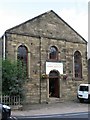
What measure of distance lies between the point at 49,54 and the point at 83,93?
5026 millimetres

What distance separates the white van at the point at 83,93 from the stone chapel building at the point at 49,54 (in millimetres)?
1750

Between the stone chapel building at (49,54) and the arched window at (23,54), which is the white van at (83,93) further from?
the arched window at (23,54)

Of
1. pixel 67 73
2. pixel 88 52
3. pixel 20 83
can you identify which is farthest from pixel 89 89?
pixel 20 83

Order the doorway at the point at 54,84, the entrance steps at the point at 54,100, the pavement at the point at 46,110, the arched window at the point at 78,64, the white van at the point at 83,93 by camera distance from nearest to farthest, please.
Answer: the pavement at the point at 46,110
the white van at the point at 83,93
the entrance steps at the point at 54,100
the doorway at the point at 54,84
the arched window at the point at 78,64

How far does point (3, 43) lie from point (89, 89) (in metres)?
9.00

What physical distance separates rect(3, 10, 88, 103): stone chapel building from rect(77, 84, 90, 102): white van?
1.75 m

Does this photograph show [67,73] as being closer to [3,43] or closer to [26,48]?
[26,48]

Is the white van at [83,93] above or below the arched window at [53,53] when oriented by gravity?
below

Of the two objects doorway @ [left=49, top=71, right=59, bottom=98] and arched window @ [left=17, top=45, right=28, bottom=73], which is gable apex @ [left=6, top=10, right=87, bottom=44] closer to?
arched window @ [left=17, top=45, right=28, bottom=73]

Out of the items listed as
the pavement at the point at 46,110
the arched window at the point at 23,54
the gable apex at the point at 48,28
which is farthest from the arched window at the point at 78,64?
the pavement at the point at 46,110

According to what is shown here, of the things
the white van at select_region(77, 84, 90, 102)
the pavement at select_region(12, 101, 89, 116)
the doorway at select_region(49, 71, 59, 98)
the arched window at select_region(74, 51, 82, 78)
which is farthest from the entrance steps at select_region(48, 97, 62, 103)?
the pavement at select_region(12, 101, 89, 116)

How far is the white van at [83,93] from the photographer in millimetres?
28880

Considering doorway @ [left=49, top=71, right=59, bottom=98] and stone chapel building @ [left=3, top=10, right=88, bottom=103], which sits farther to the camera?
doorway @ [left=49, top=71, right=59, bottom=98]

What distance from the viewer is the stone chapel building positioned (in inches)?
1130
